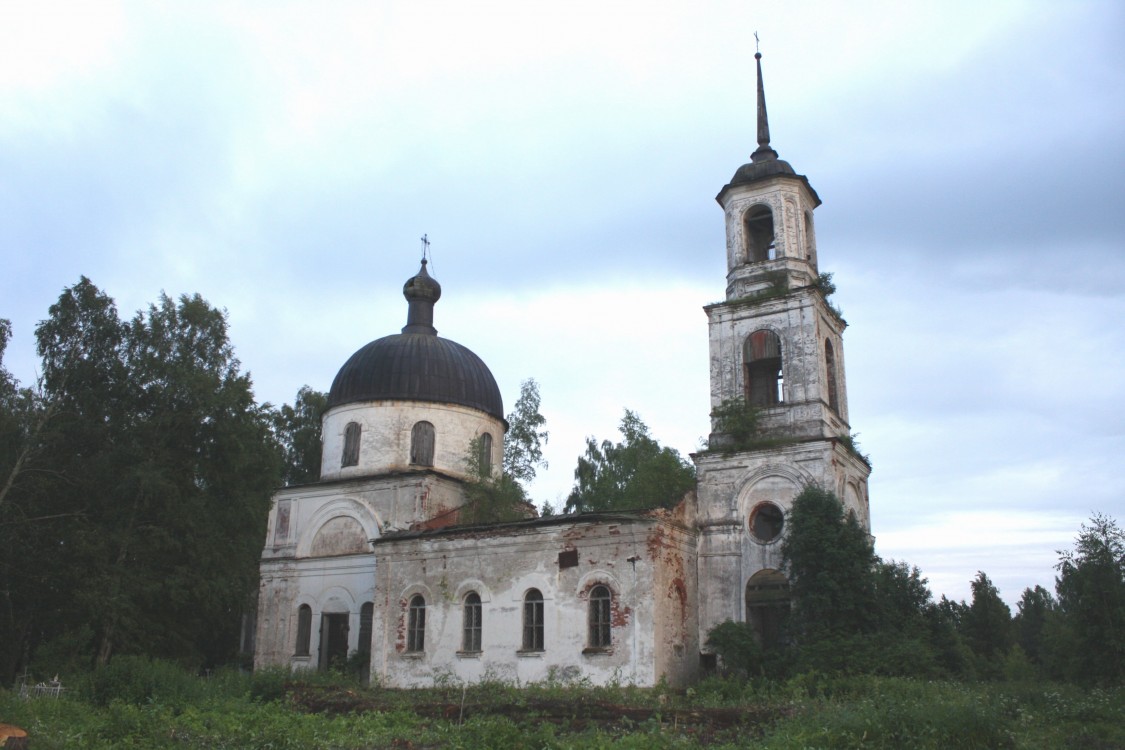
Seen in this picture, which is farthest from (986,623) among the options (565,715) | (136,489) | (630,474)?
(136,489)

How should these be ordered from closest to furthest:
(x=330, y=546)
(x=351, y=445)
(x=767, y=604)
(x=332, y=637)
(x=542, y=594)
→ (x=767, y=604) < (x=542, y=594) < (x=332, y=637) < (x=330, y=546) < (x=351, y=445)

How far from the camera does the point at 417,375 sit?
91.0ft

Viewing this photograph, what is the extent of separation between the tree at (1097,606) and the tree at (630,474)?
9.28m

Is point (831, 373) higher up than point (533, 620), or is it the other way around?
point (831, 373)

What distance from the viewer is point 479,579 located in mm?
21703

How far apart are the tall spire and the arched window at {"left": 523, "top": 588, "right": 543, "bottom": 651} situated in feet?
41.2

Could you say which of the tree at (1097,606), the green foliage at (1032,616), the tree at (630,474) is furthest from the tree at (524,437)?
the green foliage at (1032,616)

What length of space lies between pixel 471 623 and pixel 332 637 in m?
5.96

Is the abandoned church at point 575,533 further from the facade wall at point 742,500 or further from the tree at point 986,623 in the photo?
the tree at point 986,623

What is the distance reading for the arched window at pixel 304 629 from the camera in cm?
2581

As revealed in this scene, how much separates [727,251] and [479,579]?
408 inches

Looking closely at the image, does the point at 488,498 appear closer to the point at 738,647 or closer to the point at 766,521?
the point at 766,521

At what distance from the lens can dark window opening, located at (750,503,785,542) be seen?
67.4ft

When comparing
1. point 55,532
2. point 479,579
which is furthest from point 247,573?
point 479,579
